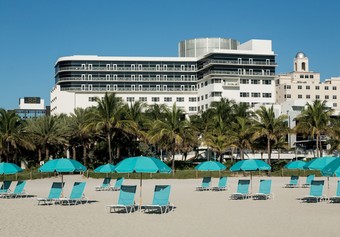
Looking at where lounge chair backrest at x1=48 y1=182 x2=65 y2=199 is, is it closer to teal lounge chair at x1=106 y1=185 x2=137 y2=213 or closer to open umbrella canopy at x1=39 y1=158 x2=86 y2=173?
open umbrella canopy at x1=39 y1=158 x2=86 y2=173

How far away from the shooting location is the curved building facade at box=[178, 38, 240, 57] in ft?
373

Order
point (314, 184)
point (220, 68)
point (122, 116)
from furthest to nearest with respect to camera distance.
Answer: point (220, 68)
point (122, 116)
point (314, 184)

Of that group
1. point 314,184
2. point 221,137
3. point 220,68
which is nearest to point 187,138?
point 221,137

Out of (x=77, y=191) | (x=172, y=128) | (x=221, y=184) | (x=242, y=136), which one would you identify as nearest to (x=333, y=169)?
(x=77, y=191)

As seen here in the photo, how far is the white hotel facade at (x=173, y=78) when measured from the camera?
96.3 meters

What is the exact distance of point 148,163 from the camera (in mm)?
19875

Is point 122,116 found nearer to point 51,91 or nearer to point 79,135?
point 79,135

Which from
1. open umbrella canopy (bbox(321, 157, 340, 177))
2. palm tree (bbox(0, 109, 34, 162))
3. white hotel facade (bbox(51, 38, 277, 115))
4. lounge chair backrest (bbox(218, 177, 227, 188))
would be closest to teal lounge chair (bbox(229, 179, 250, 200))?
lounge chair backrest (bbox(218, 177, 227, 188))

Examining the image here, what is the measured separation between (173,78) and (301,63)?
5995 cm

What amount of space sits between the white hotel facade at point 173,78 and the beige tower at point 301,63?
159ft

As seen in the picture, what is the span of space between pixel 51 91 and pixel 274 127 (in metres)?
65.9

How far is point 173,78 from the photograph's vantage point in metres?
102

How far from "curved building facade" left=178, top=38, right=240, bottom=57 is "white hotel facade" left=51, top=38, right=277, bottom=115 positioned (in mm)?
11576

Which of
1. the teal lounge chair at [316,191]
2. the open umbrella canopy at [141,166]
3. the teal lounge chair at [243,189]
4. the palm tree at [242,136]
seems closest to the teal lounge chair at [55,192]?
the open umbrella canopy at [141,166]
